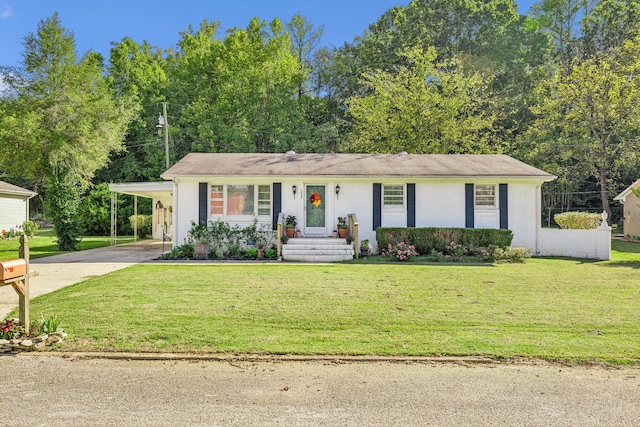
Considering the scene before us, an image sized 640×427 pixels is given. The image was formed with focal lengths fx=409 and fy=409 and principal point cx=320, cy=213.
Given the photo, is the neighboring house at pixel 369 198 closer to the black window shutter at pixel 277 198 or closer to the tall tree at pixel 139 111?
the black window shutter at pixel 277 198

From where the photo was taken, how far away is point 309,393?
3549 mm

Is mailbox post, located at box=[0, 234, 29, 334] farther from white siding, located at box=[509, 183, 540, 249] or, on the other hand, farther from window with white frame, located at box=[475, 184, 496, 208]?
white siding, located at box=[509, 183, 540, 249]

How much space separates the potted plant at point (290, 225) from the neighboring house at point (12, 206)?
58.1 feet

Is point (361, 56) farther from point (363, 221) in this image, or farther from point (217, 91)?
point (363, 221)

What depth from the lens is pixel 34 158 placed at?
1761cm

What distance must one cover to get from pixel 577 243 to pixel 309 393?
13.6m

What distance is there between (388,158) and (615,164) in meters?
17.8

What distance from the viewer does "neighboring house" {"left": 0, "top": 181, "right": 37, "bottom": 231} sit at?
73.6ft

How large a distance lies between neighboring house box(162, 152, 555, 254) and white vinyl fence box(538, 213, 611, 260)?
1.21 ft

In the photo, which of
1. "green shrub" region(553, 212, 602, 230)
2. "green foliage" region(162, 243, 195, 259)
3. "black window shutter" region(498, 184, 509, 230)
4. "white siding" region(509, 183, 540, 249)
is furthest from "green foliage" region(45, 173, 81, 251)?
"green shrub" region(553, 212, 602, 230)

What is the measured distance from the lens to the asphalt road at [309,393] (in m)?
3.09


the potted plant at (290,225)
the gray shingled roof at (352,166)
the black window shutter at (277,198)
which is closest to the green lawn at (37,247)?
the gray shingled roof at (352,166)

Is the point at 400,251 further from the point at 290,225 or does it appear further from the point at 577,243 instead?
the point at 577,243

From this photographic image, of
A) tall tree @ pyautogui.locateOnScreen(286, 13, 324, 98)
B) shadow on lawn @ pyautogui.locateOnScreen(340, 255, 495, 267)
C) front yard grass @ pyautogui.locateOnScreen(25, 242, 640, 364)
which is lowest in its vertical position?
front yard grass @ pyautogui.locateOnScreen(25, 242, 640, 364)
